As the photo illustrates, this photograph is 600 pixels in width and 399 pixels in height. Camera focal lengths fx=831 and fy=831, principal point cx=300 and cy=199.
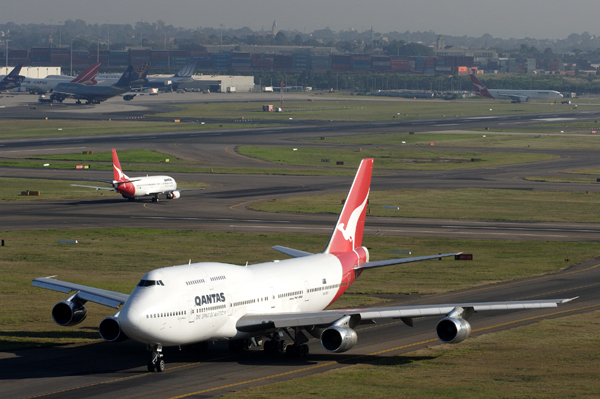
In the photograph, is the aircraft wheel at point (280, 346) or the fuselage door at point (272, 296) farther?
the fuselage door at point (272, 296)

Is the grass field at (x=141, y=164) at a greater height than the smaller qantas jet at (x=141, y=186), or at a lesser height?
lesser

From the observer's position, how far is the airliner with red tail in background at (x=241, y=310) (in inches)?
1382

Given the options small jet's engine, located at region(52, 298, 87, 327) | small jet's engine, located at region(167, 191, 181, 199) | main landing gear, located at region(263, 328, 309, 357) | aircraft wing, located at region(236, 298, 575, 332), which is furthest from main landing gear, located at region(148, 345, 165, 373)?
small jet's engine, located at region(167, 191, 181, 199)

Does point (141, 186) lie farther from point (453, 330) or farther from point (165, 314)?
point (453, 330)

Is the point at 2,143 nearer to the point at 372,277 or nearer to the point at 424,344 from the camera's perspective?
the point at 372,277

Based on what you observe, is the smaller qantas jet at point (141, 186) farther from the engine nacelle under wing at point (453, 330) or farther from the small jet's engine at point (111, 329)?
the engine nacelle under wing at point (453, 330)

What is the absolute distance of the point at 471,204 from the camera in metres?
105

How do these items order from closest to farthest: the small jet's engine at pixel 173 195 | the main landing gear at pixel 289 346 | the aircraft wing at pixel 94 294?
1. the main landing gear at pixel 289 346
2. the aircraft wing at pixel 94 294
3. the small jet's engine at pixel 173 195

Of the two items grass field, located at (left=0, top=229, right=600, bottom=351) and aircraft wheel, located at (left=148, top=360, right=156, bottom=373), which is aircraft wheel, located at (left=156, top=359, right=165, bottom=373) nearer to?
aircraft wheel, located at (left=148, top=360, right=156, bottom=373)

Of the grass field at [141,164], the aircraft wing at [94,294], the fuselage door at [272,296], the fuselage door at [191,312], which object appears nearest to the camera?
the fuselage door at [191,312]

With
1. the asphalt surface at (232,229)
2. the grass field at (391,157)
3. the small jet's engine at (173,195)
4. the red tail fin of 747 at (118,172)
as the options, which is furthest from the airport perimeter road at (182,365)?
the grass field at (391,157)

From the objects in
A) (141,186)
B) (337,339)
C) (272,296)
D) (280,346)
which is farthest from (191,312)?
(141,186)

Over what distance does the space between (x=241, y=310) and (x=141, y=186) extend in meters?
68.1

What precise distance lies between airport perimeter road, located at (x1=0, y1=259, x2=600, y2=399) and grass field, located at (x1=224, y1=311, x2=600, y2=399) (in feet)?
4.33
